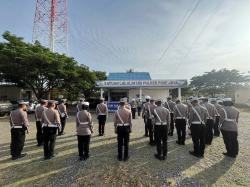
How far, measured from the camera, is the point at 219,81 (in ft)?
157

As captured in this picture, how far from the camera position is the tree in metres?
46.2

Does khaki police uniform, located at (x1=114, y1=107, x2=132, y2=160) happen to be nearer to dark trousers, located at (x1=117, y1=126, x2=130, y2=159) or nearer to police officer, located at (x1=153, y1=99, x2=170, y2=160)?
dark trousers, located at (x1=117, y1=126, x2=130, y2=159)

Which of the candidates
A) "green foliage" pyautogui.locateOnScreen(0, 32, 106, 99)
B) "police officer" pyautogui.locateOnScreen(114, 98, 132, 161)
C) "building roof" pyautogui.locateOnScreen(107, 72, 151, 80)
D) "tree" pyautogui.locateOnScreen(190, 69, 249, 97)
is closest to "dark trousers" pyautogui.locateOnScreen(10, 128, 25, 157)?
"police officer" pyautogui.locateOnScreen(114, 98, 132, 161)

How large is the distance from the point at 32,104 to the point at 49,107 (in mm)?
18203

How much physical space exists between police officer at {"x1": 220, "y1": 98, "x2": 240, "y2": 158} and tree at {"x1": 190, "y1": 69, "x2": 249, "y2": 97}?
140ft

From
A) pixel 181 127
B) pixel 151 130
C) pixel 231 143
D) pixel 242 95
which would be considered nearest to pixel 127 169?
pixel 151 130

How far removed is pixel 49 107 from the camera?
6.75 m

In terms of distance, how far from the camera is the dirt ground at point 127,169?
16.4 ft

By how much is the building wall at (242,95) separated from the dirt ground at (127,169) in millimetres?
38469

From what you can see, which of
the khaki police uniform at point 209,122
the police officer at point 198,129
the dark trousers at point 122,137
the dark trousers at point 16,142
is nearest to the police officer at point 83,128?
the dark trousers at point 122,137

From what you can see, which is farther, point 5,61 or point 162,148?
point 5,61

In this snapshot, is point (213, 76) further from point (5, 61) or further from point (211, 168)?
point (211, 168)

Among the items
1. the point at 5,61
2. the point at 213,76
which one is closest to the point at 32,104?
the point at 5,61

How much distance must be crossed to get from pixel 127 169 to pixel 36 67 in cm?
1786
